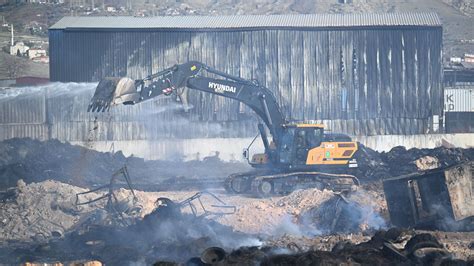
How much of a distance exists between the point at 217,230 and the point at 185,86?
24.4 feet

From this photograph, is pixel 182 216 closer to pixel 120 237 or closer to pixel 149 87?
pixel 120 237

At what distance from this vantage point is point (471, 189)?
781 inches

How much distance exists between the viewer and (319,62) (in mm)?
45594

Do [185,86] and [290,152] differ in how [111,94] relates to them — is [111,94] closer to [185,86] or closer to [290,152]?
[185,86]

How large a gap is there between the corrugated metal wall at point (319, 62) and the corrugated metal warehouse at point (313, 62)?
0.06m

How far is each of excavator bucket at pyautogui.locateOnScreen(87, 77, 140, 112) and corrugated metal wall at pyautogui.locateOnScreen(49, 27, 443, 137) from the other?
19972 mm

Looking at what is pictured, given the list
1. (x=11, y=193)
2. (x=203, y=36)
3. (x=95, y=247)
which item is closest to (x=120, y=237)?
(x=95, y=247)

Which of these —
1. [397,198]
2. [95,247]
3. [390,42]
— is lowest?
[95,247]

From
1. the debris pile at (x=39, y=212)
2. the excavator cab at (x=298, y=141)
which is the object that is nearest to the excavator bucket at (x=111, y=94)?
the debris pile at (x=39, y=212)

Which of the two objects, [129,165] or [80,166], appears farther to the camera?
[129,165]

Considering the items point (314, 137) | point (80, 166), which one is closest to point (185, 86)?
point (314, 137)

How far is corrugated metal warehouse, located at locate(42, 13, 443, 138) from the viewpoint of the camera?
4547cm

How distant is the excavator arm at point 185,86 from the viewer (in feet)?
81.8

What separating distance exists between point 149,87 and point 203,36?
19686mm
